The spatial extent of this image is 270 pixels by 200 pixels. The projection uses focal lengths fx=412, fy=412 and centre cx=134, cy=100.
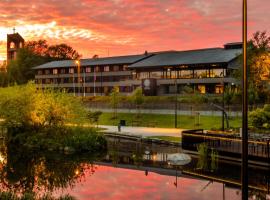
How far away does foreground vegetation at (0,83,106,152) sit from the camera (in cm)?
4209

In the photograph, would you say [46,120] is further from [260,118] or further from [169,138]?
[260,118]

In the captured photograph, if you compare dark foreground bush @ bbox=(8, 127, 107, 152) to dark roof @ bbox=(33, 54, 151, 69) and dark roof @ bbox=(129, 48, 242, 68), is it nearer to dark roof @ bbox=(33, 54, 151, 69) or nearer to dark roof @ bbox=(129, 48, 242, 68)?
dark roof @ bbox=(129, 48, 242, 68)

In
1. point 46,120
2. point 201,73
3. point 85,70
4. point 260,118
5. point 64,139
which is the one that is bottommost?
point 64,139

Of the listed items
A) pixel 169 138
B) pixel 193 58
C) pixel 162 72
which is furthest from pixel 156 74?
pixel 169 138

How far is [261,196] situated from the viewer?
23.8 metres

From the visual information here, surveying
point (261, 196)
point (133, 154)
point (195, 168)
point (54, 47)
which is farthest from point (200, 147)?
point (54, 47)

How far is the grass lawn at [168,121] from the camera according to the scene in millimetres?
56478

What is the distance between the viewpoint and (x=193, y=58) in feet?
298

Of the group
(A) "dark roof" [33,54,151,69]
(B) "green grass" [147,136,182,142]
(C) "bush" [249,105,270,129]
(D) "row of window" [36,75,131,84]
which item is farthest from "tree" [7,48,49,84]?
(C) "bush" [249,105,270,129]

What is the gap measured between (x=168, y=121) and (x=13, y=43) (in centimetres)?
11677

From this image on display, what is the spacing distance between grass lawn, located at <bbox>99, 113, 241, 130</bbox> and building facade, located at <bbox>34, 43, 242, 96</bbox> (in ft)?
34.7

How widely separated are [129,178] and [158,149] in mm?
11306

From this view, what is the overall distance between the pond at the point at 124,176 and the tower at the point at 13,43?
130m

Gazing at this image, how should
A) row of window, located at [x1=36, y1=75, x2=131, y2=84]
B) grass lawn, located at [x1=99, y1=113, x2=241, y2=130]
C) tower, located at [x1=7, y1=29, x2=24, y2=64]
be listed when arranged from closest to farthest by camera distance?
grass lawn, located at [x1=99, y1=113, x2=241, y2=130], row of window, located at [x1=36, y1=75, x2=131, y2=84], tower, located at [x1=7, y1=29, x2=24, y2=64]
